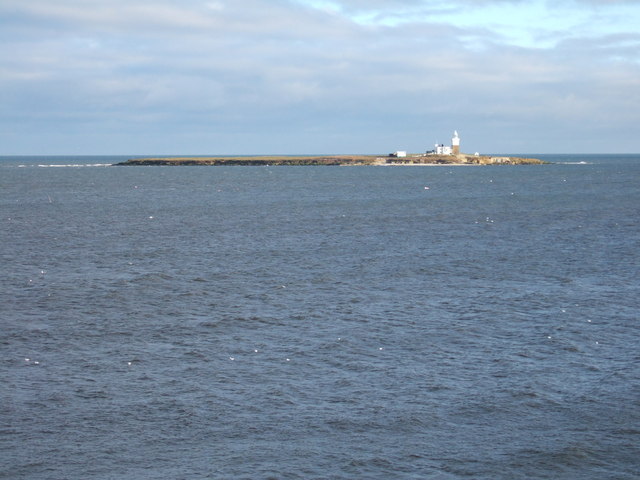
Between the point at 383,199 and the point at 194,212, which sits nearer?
the point at 194,212

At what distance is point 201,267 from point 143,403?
86.5ft

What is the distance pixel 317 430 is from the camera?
23000mm

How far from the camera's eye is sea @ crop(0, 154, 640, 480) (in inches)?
843

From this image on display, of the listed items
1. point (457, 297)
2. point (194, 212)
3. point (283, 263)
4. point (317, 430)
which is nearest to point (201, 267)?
point (283, 263)

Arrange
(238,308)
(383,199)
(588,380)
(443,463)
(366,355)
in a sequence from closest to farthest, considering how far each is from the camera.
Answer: (443,463) → (588,380) → (366,355) → (238,308) → (383,199)

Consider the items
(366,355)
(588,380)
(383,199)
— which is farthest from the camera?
(383,199)

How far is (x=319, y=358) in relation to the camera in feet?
98.3

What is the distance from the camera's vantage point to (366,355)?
30.4m

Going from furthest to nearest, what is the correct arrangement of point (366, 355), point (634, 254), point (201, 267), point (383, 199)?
point (383, 199)
point (634, 254)
point (201, 267)
point (366, 355)

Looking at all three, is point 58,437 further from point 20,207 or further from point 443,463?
point 20,207

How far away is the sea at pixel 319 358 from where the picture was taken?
2141cm

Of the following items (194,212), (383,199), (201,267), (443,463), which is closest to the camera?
(443,463)

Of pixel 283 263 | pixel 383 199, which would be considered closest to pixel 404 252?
pixel 283 263

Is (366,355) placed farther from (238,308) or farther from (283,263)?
(283,263)
